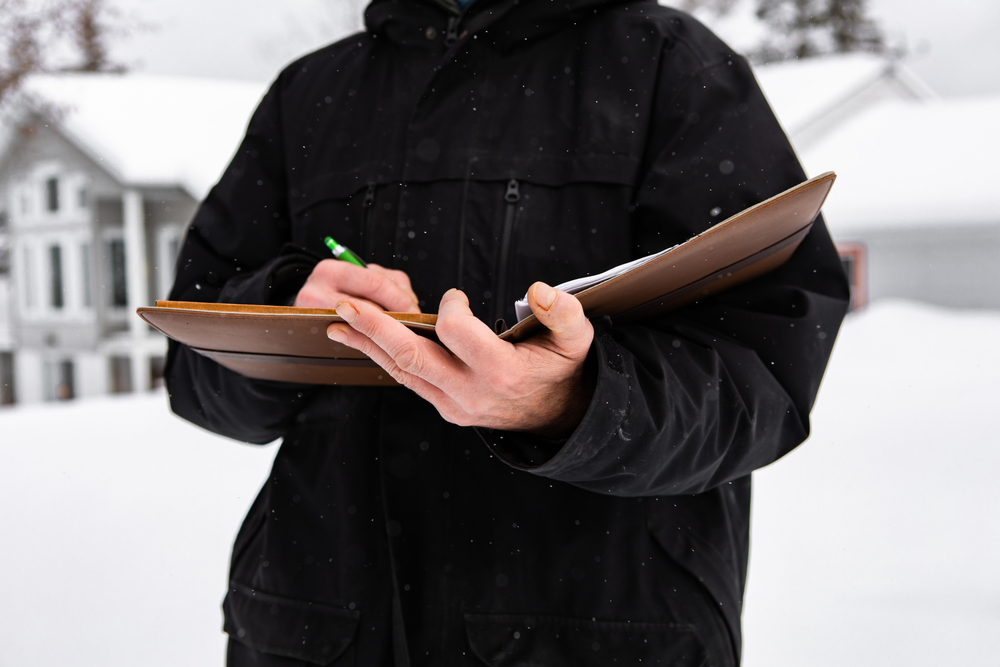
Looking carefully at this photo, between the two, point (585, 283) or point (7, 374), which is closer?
point (585, 283)

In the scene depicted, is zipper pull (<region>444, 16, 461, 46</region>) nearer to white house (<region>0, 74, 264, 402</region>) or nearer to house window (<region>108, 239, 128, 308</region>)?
white house (<region>0, 74, 264, 402</region>)

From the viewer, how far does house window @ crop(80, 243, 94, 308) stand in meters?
12.5

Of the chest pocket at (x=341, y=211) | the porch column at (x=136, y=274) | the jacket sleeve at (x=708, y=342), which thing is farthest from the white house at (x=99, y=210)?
A: the jacket sleeve at (x=708, y=342)

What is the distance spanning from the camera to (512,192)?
1.17m

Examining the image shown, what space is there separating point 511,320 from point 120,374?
14123mm

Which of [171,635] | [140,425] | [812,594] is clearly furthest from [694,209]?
[140,425]

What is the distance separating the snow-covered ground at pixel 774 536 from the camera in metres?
3.11

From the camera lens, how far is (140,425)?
6.48m

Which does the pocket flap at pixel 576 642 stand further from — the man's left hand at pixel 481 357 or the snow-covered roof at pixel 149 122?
the snow-covered roof at pixel 149 122

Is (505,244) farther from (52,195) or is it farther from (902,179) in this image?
(52,195)

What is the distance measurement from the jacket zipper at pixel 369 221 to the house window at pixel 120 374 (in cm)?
1345

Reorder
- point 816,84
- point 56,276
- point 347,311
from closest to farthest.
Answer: point 347,311, point 816,84, point 56,276

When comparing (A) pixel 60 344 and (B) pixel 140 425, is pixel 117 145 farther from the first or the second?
(B) pixel 140 425

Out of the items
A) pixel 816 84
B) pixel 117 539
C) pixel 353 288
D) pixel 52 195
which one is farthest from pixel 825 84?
pixel 52 195
